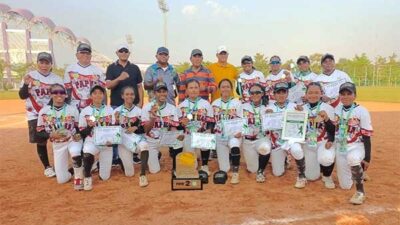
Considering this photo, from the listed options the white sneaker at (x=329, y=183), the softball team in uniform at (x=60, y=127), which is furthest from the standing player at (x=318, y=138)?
the softball team in uniform at (x=60, y=127)

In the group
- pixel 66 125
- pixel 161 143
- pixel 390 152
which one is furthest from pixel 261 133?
pixel 390 152

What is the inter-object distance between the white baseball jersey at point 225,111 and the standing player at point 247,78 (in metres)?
0.67

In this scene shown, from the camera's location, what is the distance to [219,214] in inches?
163

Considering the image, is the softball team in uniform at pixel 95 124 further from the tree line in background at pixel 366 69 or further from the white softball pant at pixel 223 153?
the tree line in background at pixel 366 69

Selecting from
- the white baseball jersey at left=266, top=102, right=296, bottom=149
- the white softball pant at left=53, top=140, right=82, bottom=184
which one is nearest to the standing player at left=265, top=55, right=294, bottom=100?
the white baseball jersey at left=266, top=102, right=296, bottom=149

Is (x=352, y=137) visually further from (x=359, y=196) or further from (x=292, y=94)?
(x=292, y=94)

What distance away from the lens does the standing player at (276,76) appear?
6.59 m

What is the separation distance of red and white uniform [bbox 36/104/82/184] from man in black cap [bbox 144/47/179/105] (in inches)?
59.5

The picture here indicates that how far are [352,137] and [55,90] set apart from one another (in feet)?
14.9

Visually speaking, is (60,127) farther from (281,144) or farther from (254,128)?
(281,144)

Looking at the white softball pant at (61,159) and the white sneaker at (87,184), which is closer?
the white sneaker at (87,184)

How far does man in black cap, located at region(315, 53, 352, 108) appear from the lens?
5879 millimetres

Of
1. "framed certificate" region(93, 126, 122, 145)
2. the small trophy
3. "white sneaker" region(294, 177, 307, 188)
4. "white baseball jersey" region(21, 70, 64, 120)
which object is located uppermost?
"white baseball jersey" region(21, 70, 64, 120)

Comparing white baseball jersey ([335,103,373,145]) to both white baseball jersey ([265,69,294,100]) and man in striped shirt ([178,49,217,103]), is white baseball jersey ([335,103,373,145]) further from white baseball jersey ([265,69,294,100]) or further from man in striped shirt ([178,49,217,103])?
man in striped shirt ([178,49,217,103])
